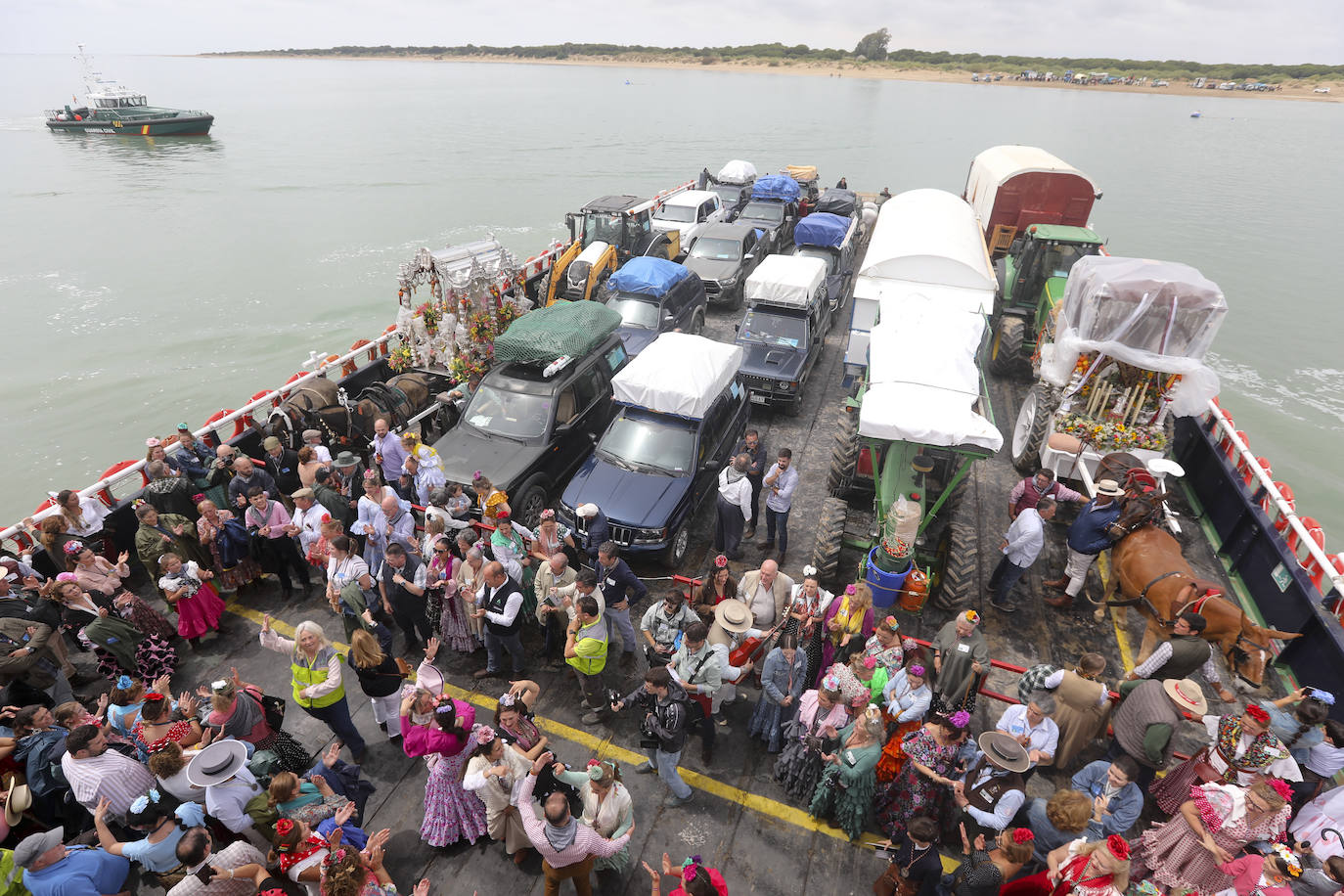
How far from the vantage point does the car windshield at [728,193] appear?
26094 millimetres

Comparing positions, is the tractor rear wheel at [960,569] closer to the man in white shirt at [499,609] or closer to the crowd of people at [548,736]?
the crowd of people at [548,736]

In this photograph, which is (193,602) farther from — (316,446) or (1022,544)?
(1022,544)

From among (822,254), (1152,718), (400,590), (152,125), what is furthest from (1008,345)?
(152,125)

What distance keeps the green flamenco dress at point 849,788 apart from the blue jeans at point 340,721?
4.35m

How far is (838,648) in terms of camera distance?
6.48 m

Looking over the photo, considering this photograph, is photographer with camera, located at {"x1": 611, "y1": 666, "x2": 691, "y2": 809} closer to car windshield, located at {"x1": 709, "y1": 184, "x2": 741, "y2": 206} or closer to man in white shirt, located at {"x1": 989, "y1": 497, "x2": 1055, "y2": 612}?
man in white shirt, located at {"x1": 989, "y1": 497, "x2": 1055, "y2": 612}

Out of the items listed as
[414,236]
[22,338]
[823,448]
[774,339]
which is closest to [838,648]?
[823,448]

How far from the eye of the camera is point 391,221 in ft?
108

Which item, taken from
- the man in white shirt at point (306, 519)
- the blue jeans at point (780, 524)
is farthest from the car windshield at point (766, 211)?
the man in white shirt at point (306, 519)

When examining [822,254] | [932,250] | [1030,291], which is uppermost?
[932,250]

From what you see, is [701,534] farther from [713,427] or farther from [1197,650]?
[1197,650]

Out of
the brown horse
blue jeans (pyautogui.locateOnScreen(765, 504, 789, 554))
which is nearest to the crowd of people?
the brown horse

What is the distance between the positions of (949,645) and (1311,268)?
34.3 m

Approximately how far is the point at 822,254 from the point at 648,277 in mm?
5754
